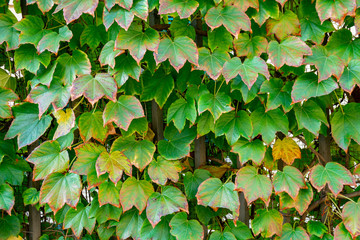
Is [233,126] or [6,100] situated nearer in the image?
[233,126]

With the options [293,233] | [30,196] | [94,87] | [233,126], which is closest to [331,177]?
[293,233]

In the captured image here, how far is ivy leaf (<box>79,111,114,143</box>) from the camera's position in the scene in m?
1.52

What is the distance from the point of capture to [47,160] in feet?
5.17

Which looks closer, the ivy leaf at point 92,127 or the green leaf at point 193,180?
the ivy leaf at point 92,127

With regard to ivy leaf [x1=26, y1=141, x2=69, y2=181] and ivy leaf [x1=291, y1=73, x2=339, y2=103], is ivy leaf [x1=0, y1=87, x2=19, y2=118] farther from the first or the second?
ivy leaf [x1=291, y1=73, x2=339, y2=103]

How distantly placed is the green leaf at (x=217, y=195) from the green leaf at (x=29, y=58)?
0.85 meters

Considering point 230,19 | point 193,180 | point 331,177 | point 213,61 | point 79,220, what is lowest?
point 79,220

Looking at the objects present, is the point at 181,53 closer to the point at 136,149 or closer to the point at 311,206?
the point at 136,149

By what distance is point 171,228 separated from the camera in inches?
62.9

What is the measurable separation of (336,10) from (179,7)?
1.96 feet

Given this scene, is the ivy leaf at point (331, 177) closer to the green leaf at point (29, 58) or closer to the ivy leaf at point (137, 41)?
the ivy leaf at point (137, 41)

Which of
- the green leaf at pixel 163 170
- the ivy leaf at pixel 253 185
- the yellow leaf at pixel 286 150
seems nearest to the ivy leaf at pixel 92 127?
the green leaf at pixel 163 170

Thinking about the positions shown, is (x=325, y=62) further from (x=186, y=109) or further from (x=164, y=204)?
(x=164, y=204)

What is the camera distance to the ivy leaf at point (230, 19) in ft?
4.57
